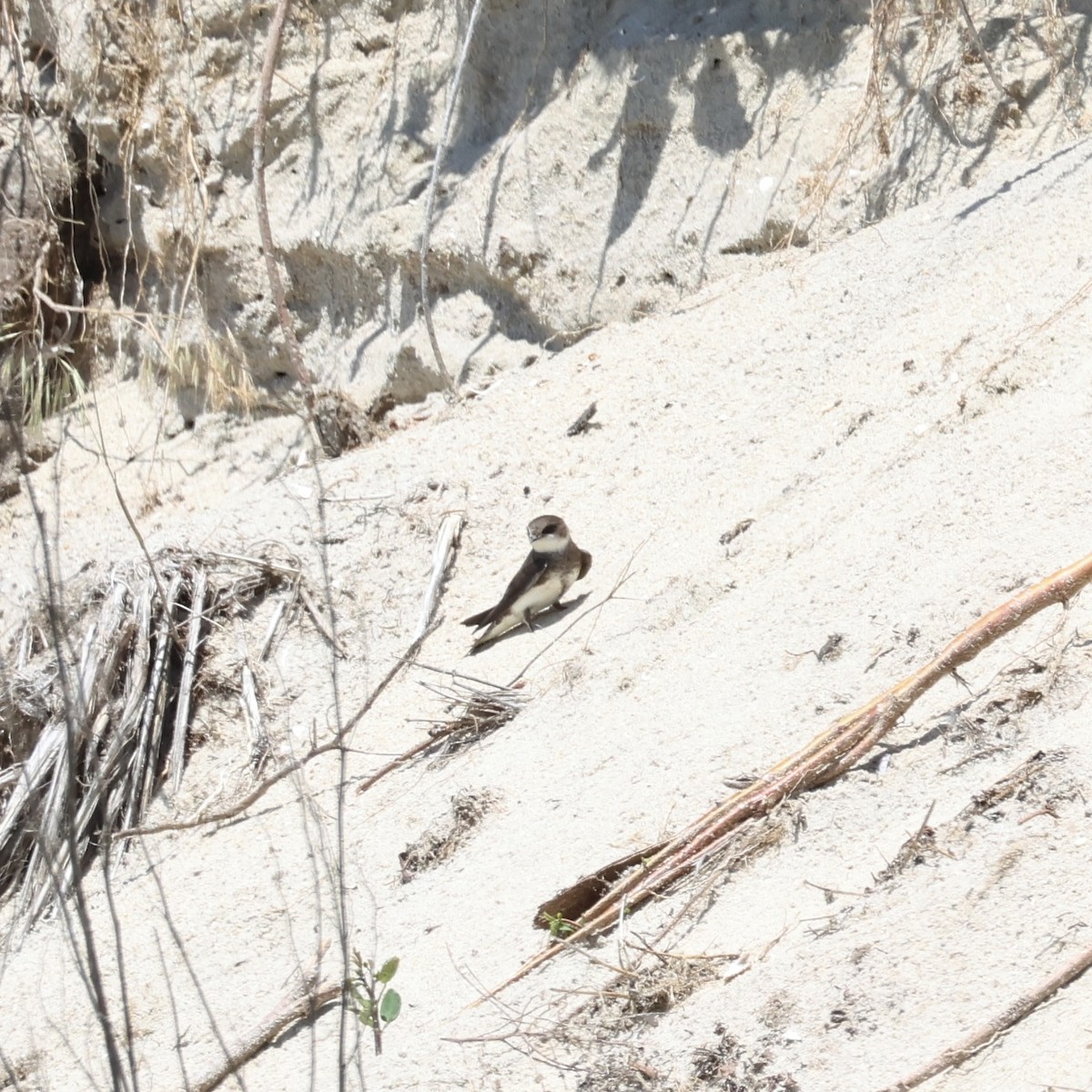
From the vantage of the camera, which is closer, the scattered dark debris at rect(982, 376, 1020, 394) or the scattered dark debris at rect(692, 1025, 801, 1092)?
the scattered dark debris at rect(692, 1025, 801, 1092)

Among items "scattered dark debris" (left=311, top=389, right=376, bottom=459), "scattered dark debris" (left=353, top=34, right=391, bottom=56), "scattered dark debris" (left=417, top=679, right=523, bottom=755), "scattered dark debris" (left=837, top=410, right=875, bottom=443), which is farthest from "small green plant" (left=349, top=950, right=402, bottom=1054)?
"scattered dark debris" (left=353, top=34, right=391, bottom=56)

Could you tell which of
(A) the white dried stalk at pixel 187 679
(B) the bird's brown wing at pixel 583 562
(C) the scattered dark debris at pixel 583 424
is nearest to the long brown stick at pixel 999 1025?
(B) the bird's brown wing at pixel 583 562

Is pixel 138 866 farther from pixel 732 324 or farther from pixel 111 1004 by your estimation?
pixel 732 324

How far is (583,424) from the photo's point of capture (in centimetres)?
572

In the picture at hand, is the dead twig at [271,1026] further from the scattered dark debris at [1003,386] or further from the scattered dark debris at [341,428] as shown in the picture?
the scattered dark debris at [341,428]

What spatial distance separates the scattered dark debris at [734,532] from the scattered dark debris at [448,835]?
1.29 meters

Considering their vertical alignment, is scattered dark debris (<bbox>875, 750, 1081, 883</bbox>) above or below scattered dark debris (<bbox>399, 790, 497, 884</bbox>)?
above

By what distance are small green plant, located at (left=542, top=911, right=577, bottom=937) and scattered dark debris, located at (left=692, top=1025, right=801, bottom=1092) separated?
0.52m

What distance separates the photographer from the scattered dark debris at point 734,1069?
7.61 feet

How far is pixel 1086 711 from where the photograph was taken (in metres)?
2.75

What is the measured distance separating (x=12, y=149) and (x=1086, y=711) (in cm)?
635

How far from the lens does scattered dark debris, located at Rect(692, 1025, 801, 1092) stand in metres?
2.32

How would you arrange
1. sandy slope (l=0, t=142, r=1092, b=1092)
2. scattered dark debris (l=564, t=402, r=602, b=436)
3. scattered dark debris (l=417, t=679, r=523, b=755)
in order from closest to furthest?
sandy slope (l=0, t=142, r=1092, b=1092) → scattered dark debris (l=417, t=679, r=523, b=755) → scattered dark debris (l=564, t=402, r=602, b=436)

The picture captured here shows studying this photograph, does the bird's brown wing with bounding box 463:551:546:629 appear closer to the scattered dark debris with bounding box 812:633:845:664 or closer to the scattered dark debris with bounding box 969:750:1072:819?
the scattered dark debris with bounding box 812:633:845:664
